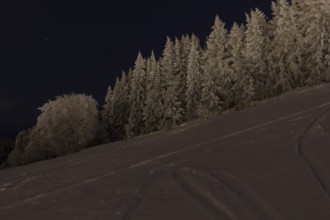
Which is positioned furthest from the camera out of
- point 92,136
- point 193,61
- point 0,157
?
point 0,157

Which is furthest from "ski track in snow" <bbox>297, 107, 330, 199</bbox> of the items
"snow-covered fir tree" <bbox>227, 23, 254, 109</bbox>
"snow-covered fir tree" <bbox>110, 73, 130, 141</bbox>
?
"snow-covered fir tree" <bbox>110, 73, 130, 141</bbox>

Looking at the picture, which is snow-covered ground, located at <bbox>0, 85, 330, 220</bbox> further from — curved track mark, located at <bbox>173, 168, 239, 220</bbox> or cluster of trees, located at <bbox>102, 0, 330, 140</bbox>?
cluster of trees, located at <bbox>102, 0, 330, 140</bbox>

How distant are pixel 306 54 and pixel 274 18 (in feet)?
26.1

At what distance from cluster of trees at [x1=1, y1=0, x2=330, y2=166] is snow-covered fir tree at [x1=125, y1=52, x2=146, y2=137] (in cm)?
16

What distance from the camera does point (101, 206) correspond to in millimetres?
10438

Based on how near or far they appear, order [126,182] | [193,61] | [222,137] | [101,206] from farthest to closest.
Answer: [193,61] < [222,137] < [126,182] < [101,206]

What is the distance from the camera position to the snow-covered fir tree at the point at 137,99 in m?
63.8

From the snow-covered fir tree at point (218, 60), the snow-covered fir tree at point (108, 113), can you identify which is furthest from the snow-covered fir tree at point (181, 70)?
the snow-covered fir tree at point (108, 113)

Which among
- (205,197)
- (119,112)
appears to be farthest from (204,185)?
(119,112)

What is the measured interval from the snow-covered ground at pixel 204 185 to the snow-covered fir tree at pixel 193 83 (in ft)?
128

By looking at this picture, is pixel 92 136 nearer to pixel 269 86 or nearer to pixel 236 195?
pixel 269 86

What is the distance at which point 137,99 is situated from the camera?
6569cm

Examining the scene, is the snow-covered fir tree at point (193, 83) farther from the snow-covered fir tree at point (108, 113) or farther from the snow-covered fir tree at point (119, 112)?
the snow-covered fir tree at point (108, 113)

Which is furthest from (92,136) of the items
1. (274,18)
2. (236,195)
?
(236,195)
